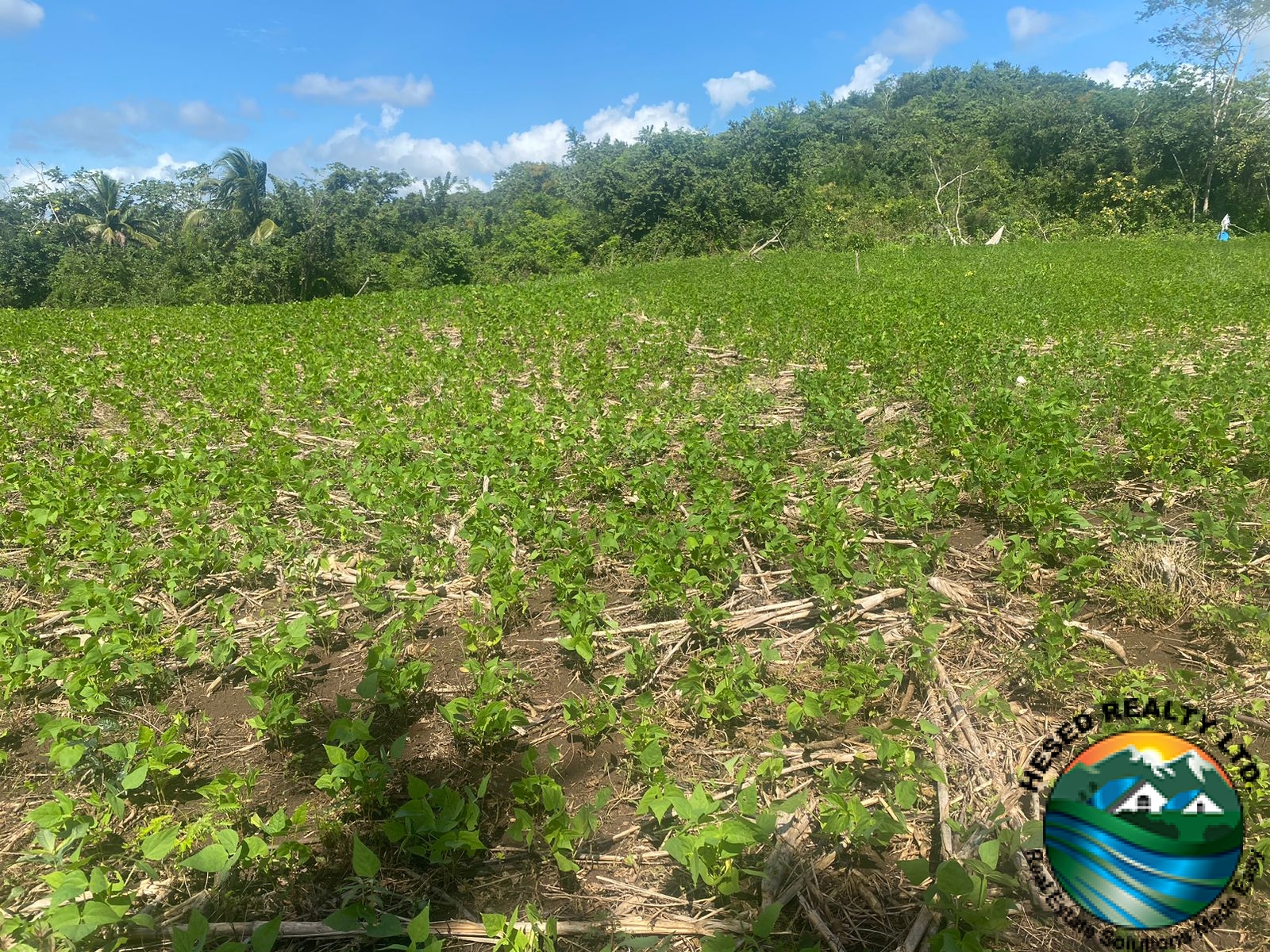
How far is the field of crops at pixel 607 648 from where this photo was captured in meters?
2.10

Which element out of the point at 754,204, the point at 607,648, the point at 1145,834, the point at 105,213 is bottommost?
the point at 607,648


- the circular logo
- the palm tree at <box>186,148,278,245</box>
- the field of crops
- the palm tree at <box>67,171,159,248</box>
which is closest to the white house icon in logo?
the circular logo

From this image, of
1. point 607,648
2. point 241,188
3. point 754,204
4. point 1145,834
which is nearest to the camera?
point 1145,834

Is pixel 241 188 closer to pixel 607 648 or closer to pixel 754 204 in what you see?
pixel 754 204

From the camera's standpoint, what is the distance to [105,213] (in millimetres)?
38188

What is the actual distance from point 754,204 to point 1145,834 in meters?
31.6

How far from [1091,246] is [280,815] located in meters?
25.6

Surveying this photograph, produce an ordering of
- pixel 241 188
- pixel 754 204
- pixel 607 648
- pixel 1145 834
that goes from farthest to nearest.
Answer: pixel 241 188
pixel 754 204
pixel 607 648
pixel 1145 834

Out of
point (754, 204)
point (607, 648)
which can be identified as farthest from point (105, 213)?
point (607, 648)

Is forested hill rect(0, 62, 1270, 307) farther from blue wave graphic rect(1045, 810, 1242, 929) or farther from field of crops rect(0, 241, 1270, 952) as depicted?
blue wave graphic rect(1045, 810, 1242, 929)

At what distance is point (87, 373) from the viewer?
8898mm

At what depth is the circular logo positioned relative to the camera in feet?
5.56

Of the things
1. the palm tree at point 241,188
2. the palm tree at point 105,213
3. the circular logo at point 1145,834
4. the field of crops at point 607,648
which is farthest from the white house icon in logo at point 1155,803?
the palm tree at point 105,213

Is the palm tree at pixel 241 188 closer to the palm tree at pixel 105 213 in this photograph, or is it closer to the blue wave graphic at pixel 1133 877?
the palm tree at pixel 105 213
